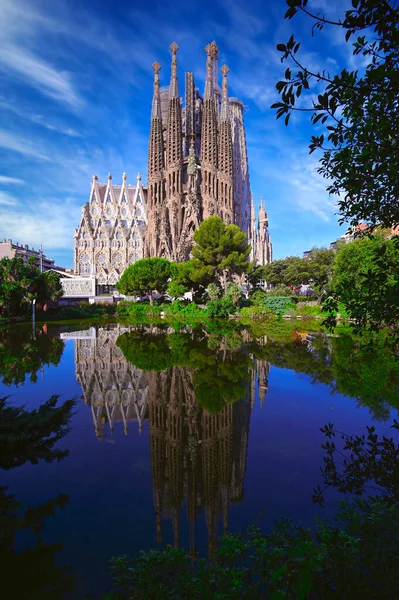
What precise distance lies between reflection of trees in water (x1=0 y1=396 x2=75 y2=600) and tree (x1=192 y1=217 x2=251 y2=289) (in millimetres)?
26044

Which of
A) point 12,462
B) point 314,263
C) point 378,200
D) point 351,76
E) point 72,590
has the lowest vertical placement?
point 72,590

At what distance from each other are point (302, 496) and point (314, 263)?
3837 centimetres

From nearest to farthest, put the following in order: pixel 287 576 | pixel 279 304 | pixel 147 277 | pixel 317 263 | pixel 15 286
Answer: pixel 287 576, pixel 15 286, pixel 279 304, pixel 147 277, pixel 317 263

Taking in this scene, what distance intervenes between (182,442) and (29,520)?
1984mm

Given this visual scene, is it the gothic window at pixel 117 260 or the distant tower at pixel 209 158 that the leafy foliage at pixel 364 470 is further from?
the gothic window at pixel 117 260

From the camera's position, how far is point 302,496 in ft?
10.5

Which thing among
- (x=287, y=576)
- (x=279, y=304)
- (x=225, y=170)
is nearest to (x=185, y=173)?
(x=225, y=170)

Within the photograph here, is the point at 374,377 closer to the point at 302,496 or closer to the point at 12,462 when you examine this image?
the point at 302,496

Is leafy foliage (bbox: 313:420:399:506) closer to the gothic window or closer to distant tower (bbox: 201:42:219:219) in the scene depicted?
distant tower (bbox: 201:42:219:219)

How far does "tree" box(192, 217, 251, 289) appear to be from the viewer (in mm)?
29469

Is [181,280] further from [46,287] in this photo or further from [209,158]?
[209,158]

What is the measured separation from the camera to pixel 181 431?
15.9 ft

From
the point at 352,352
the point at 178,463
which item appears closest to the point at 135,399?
the point at 178,463

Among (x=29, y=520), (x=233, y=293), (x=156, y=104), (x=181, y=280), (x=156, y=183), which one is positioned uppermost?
(x=156, y=104)
